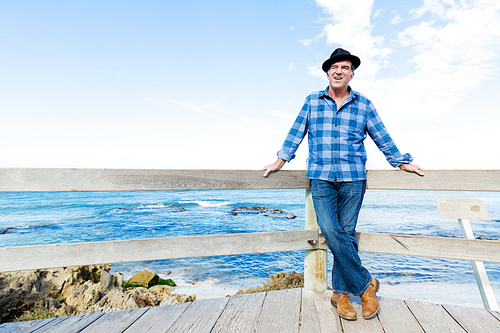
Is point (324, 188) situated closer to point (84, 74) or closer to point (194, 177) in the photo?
point (194, 177)

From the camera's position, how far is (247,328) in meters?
1.73

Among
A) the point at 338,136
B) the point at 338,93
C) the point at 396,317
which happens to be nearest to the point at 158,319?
the point at 396,317

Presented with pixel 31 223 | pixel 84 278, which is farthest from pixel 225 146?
pixel 84 278

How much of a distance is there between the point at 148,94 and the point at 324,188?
132ft

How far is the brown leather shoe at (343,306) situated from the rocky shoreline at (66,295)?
3.26 meters

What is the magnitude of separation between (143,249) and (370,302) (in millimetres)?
1559

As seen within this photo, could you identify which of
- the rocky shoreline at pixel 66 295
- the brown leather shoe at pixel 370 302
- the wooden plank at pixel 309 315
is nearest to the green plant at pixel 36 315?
the rocky shoreline at pixel 66 295

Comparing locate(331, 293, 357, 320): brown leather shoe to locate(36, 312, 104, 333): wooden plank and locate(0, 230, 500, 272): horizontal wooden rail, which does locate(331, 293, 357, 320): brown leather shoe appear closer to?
locate(0, 230, 500, 272): horizontal wooden rail

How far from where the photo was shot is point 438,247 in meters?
2.13

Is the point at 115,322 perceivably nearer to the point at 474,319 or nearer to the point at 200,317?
the point at 200,317

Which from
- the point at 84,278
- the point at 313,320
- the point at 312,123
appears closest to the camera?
the point at 313,320

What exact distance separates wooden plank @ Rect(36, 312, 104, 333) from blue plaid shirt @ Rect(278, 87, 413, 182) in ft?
5.60

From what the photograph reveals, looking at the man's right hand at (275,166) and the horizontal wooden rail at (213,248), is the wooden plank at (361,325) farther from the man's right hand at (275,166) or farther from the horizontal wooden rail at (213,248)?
the man's right hand at (275,166)

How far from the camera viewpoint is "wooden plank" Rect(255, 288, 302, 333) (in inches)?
68.9
